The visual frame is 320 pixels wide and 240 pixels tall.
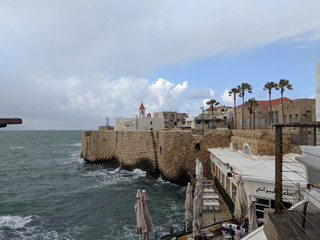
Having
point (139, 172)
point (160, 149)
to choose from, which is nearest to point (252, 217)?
point (160, 149)

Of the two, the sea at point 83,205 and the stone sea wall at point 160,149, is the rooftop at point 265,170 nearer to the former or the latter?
the sea at point 83,205

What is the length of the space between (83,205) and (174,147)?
1070 cm

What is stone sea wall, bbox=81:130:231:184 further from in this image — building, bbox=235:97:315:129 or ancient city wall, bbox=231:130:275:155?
building, bbox=235:97:315:129

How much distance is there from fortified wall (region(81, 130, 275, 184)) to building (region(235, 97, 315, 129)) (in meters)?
8.20

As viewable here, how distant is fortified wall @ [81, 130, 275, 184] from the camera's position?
1804 cm

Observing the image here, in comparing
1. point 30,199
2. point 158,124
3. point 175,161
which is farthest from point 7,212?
point 158,124

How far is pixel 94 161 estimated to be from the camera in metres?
35.5

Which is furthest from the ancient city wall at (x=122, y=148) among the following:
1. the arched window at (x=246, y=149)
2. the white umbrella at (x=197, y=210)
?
the white umbrella at (x=197, y=210)

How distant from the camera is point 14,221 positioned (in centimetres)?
1567

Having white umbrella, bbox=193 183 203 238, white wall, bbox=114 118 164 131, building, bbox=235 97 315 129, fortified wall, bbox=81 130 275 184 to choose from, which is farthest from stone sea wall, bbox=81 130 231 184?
white umbrella, bbox=193 183 203 238

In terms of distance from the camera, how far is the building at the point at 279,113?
2622 centimetres

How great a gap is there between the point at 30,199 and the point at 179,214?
48.0 ft

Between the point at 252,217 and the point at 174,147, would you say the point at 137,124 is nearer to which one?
the point at 174,147

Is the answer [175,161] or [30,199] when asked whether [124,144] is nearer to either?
[175,161]
